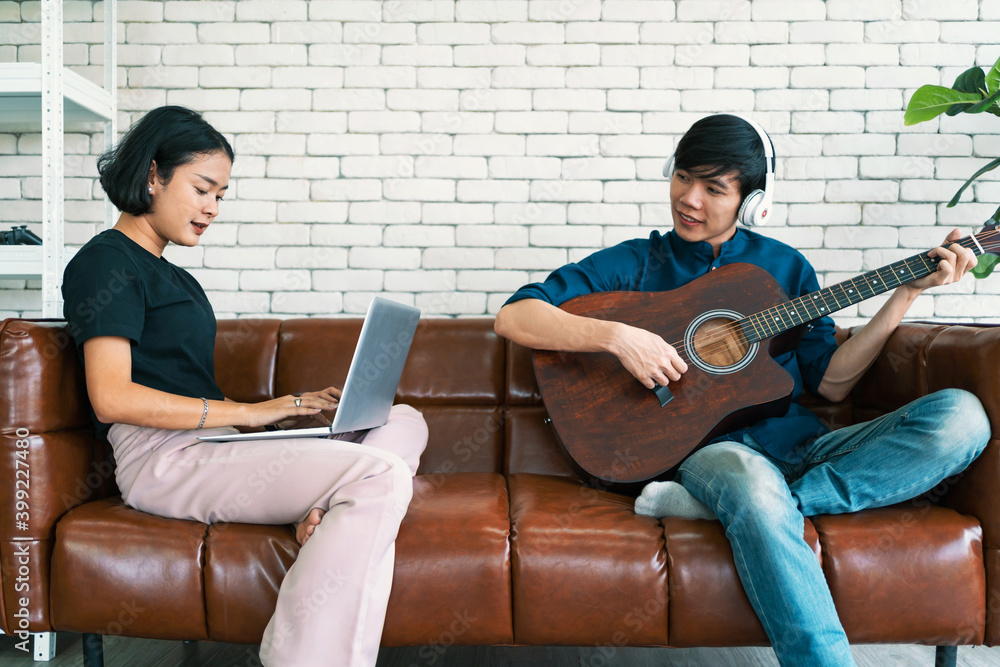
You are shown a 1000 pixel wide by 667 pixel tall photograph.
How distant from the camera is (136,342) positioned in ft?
4.50

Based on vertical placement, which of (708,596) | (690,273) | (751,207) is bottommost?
(708,596)

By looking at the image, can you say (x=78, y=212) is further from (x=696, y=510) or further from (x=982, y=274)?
(x=982, y=274)

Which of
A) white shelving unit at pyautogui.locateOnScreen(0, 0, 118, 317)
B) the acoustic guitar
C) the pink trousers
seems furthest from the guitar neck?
white shelving unit at pyautogui.locateOnScreen(0, 0, 118, 317)

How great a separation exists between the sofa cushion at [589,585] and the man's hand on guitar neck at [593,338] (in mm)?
364

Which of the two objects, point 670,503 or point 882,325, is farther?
point 882,325

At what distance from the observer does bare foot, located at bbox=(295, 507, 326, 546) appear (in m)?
1.26

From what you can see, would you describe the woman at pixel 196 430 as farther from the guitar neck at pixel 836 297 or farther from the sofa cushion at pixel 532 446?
the guitar neck at pixel 836 297

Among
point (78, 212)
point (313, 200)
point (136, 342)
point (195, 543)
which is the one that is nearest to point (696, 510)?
point (195, 543)

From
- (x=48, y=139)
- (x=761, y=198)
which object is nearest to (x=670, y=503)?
(x=761, y=198)

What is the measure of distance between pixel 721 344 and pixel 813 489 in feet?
1.27

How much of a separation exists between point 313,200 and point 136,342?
3.73 feet

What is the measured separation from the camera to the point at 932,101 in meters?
1.97

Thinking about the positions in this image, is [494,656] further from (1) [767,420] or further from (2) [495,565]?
(1) [767,420]

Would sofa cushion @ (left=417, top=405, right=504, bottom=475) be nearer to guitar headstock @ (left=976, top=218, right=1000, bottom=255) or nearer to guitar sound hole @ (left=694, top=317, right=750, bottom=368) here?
guitar sound hole @ (left=694, top=317, right=750, bottom=368)
